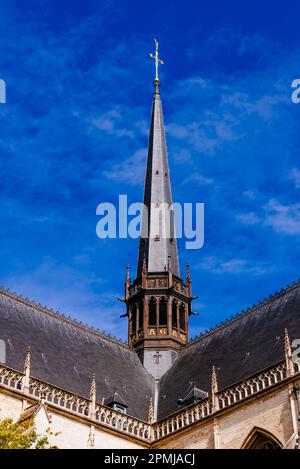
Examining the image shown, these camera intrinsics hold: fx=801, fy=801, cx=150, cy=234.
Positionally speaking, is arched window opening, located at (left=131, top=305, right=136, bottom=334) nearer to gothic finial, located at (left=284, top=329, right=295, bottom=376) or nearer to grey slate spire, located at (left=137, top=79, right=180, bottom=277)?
grey slate spire, located at (left=137, top=79, right=180, bottom=277)

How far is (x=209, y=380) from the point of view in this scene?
30.4m

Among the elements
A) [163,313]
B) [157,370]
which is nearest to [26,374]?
[157,370]

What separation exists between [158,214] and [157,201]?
27.2 inches

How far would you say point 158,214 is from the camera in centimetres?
3978

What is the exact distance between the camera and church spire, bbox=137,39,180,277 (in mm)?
38469

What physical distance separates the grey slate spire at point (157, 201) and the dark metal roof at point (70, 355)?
475cm

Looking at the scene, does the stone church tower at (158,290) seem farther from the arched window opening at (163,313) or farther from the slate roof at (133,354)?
the slate roof at (133,354)

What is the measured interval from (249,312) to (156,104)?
15871 mm

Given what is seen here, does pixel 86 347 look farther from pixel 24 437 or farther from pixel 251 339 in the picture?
pixel 24 437

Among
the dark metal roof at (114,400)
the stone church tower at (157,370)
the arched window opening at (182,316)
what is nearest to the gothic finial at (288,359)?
the stone church tower at (157,370)

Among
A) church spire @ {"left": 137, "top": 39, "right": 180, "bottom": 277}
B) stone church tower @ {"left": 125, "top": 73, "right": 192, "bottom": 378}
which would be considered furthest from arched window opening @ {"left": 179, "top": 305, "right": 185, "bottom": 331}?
church spire @ {"left": 137, "top": 39, "right": 180, "bottom": 277}

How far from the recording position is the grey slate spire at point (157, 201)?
38.4 meters

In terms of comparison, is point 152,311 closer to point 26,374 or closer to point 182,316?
point 182,316
